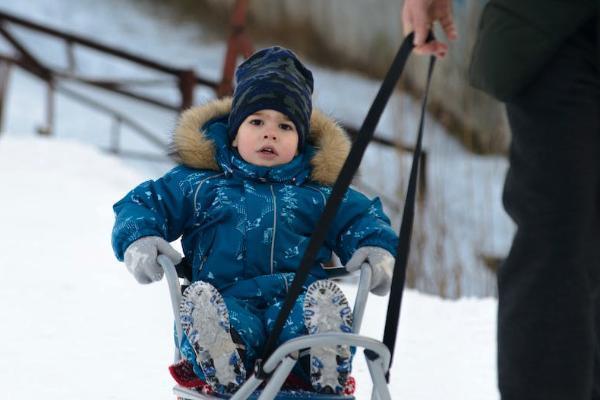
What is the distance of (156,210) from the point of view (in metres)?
2.19

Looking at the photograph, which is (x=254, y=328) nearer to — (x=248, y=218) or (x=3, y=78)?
(x=248, y=218)

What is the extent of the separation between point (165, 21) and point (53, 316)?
549 inches

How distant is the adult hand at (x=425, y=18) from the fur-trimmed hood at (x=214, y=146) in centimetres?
57

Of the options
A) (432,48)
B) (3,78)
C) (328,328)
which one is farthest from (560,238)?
(3,78)

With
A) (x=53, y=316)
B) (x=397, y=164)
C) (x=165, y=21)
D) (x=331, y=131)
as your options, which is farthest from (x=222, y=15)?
(x=331, y=131)

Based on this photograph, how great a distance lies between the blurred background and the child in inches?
111

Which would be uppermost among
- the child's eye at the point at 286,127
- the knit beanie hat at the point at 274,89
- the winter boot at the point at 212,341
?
the knit beanie hat at the point at 274,89

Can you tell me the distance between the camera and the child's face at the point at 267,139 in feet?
7.38

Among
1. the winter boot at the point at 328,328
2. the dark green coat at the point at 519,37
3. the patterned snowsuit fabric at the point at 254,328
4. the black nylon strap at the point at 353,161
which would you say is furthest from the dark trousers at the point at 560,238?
the patterned snowsuit fabric at the point at 254,328

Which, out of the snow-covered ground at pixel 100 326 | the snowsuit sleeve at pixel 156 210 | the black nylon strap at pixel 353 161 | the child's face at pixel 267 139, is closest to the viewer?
the black nylon strap at pixel 353 161

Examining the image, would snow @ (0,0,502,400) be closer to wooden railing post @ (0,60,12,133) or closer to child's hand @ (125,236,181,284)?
wooden railing post @ (0,60,12,133)

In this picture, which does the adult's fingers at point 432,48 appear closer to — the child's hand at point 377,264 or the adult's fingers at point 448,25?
the adult's fingers at point 448,25

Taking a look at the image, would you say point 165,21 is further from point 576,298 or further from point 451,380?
point 576,298

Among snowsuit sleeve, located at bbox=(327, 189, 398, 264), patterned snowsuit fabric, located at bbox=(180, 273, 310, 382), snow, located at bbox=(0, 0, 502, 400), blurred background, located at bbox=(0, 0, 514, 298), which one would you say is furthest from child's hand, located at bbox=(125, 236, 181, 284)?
blurred background, located at bbox=(0, 0, 514, 298)
